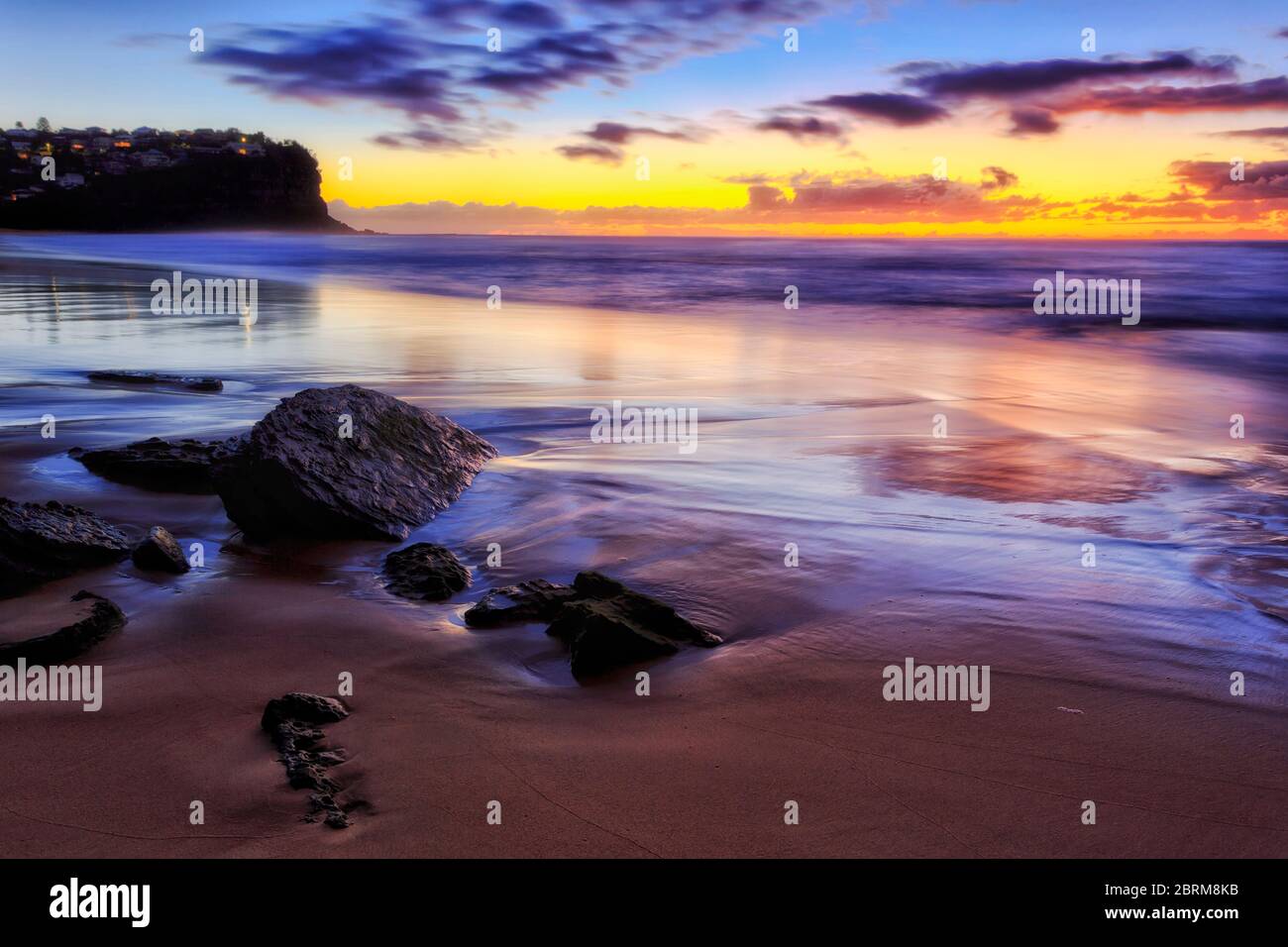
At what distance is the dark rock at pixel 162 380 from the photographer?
403 inches

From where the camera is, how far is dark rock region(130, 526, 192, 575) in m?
4.70

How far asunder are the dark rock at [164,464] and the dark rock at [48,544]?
3.76 feet

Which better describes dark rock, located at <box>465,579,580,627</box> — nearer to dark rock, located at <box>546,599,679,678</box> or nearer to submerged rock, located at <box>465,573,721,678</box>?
submerged rock, located at <box>465,573,721,678</box>

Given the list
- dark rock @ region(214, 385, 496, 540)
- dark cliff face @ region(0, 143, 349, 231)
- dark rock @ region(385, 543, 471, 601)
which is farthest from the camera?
dark cliff face @ region(0, 143, 349, 231)

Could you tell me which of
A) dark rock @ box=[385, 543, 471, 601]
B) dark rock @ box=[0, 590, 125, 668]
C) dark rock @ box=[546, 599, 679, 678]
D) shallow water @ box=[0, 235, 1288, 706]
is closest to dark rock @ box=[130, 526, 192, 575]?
shallow water @ box=[0, 235, 1288, 706]

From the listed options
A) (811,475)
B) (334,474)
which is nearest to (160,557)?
(334,474)

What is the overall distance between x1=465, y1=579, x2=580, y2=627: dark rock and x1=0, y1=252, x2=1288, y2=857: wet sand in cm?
15

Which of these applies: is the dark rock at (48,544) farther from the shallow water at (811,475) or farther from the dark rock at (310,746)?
the dark rock at (310,746)

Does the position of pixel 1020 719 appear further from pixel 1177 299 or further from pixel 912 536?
pixel 1177 299

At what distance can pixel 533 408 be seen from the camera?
10031 millimetres
